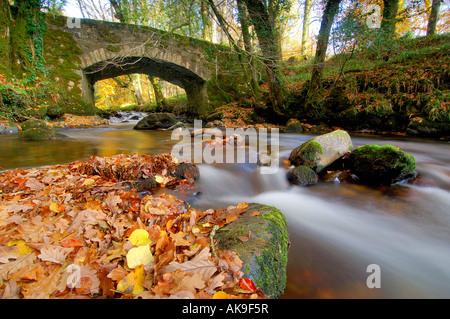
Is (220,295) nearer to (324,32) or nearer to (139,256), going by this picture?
(139,256)

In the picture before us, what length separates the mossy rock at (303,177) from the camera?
3.52 metres

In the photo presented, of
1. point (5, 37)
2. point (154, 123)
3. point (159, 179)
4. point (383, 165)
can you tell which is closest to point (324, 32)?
point (383, 165)

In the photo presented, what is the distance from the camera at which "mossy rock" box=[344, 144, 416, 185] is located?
329 cm

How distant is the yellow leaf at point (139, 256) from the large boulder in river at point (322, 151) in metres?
3.31

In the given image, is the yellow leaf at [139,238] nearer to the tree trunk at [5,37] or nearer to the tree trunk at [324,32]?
the tree trunk at [324,32]

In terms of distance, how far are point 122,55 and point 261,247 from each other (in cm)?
1177

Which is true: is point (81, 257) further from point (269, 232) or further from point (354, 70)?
point (354, 70)

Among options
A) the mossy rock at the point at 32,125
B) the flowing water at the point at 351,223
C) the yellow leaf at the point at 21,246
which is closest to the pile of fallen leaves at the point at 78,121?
the mossy rock at the point at 32,125

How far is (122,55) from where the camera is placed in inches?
399

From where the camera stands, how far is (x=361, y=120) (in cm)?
805

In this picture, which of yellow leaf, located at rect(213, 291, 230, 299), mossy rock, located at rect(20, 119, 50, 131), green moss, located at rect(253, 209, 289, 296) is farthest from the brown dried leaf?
mossy rock, located at rect(20, 119, 50, 131)

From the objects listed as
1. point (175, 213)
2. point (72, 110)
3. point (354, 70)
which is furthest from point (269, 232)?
point (72, 110)

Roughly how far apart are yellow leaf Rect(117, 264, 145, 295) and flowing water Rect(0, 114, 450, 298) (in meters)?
0.99

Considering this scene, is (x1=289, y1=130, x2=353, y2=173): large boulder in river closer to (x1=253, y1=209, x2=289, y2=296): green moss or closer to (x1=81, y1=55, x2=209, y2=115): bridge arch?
(x1=253, y1=209, x2=289, y2=296): green moss
